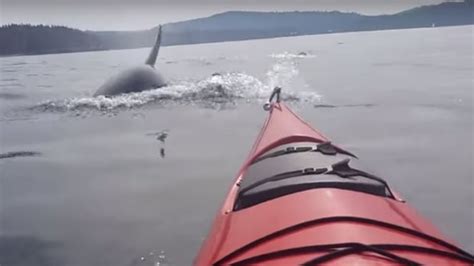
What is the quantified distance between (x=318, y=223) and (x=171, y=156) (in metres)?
4.96

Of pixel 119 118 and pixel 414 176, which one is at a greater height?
pixel 119 118

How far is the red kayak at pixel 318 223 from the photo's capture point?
6.63ft

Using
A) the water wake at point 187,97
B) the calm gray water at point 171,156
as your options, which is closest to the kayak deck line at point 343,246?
the calm gray water at point 171,156

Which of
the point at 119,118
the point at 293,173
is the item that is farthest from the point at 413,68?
the point at 293,173

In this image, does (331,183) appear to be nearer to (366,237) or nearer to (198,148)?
(366,237)

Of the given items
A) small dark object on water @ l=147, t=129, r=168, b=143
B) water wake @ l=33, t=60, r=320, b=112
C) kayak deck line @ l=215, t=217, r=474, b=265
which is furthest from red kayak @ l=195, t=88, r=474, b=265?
water wake @ l=33, t=60, r=320, b=112

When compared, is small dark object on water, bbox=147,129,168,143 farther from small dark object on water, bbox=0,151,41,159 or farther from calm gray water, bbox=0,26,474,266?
small dark object on water, bbox=0,151,41,159

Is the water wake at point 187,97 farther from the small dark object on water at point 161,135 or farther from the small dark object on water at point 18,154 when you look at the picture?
the small dark object on water at point 18,154

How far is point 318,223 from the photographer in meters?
2.27

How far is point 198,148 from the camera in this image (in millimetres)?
7527

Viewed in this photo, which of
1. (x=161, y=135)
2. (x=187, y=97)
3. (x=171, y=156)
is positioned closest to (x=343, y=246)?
(x=171, y=156)

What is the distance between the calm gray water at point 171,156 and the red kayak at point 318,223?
1205 millimetres

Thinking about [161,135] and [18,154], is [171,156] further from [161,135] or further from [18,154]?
[18,154]

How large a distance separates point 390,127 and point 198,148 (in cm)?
323
